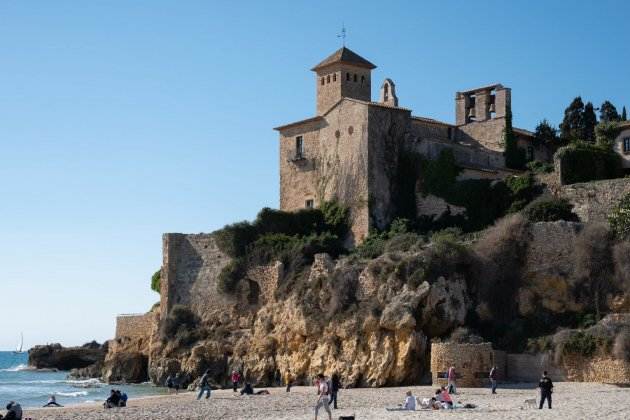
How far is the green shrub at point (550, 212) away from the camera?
44344 millimetres

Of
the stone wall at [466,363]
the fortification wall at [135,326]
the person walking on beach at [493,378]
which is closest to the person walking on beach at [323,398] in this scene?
the person walking on beach at [493,378]

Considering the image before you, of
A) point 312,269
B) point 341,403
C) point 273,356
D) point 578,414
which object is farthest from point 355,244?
point 578,414

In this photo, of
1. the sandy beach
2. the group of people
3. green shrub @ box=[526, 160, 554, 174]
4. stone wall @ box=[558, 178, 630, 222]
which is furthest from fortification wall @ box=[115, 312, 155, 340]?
stone wall @ box=[558, 178, 630, 222]

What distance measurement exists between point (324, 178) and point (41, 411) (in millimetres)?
20031

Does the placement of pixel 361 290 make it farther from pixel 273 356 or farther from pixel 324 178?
pixel 324 178

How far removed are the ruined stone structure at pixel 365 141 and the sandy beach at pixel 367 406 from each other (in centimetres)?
1218

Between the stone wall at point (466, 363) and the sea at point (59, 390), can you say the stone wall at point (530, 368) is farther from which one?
the sea at point (59, 390)

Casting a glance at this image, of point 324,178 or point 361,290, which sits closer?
point 361,290

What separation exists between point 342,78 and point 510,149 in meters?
8.89

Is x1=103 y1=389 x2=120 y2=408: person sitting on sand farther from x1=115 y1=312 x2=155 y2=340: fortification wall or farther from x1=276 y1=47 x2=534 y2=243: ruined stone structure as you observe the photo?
x1=115 y1=312 x2=155 y2=340: fortification wall

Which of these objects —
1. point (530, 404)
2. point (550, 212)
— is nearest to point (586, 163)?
point (550, 212)

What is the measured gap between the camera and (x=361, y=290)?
42.8m

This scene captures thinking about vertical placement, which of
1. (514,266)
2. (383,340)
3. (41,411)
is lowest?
(41,411)

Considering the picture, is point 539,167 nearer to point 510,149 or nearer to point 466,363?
point 510,149
